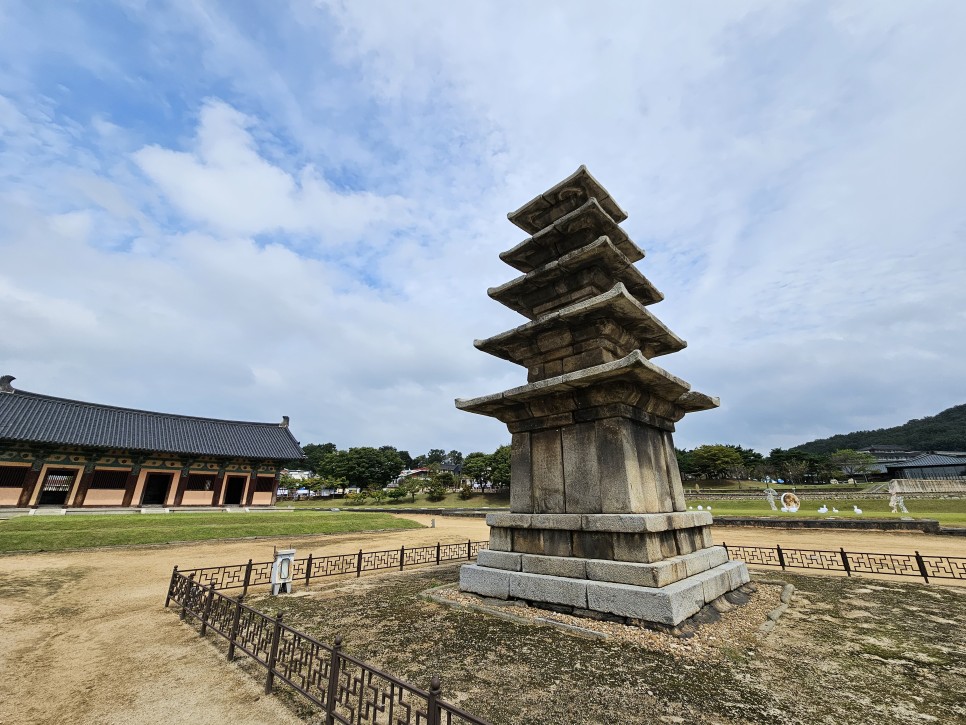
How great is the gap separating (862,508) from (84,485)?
230 feet

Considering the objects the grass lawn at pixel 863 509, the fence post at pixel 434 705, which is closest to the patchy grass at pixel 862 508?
the grass lawn at pixel 863 509

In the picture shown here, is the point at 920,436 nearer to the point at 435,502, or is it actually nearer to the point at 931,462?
the point at 931,462

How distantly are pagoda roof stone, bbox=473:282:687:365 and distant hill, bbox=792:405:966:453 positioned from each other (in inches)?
5561

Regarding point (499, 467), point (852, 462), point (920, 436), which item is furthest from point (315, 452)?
point (920, 436)

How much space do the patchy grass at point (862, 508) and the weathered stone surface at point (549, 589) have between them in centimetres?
3109

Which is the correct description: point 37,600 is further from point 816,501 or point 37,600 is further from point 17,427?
point 816,501

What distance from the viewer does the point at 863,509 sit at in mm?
37906

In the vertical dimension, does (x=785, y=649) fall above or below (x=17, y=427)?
below

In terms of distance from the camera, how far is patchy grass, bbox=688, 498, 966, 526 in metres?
29.4

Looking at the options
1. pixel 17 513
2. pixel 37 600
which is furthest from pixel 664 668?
pixel 17 513

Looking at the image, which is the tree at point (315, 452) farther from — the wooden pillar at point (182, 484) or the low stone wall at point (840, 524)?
the low stone wall at point (840, 524)

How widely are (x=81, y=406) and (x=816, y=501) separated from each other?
77.4 metres

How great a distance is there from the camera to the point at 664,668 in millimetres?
5867

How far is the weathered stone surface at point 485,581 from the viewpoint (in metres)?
9.24
